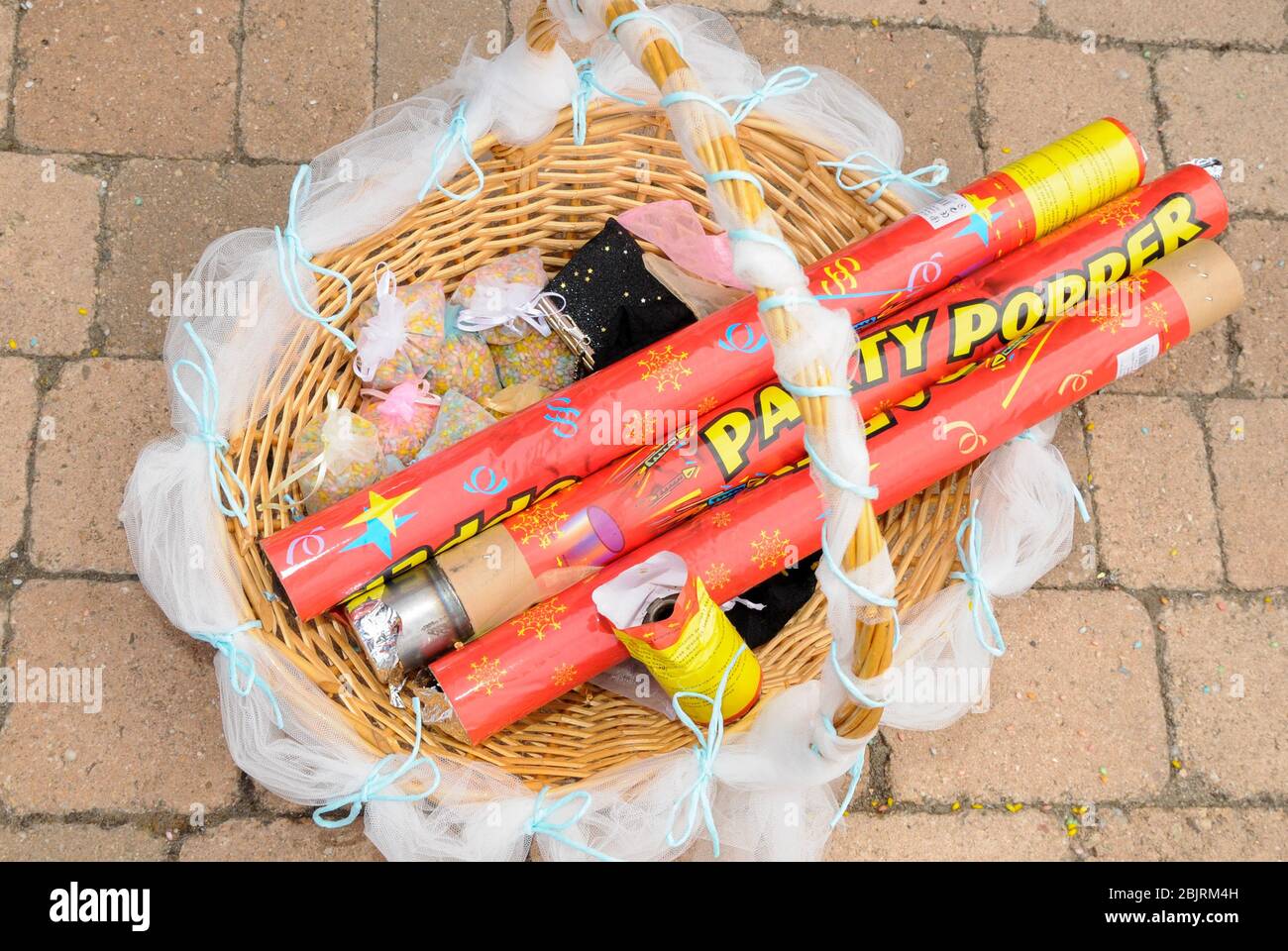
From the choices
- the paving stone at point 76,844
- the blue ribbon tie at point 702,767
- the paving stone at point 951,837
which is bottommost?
the paving stone at point 76,844

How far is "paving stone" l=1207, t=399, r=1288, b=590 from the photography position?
1695mm

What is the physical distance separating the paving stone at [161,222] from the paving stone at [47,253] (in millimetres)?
31

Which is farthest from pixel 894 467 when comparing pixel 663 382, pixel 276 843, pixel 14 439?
pixel 14 439

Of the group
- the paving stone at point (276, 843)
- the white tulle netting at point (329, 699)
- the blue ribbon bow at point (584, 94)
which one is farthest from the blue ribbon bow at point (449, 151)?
the paving stone at point (276, 843)

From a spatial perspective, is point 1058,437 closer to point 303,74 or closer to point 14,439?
point 303,74

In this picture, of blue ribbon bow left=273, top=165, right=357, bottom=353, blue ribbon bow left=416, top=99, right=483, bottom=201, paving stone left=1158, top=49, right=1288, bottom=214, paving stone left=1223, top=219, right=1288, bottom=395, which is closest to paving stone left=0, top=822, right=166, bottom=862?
blue ribbon bow left=273, top=165, right=357, bottom=353

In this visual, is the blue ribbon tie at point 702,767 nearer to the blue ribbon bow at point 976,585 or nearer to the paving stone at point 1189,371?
the blue ribbon bow at point 976,585

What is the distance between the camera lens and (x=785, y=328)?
Answer: 108 cm

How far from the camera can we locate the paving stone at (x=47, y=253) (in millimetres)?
1651

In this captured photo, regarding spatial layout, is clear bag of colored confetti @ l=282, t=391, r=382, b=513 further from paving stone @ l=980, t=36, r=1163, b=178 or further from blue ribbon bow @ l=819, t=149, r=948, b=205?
paving stone @ l=980, t=36, r=1163, b=178

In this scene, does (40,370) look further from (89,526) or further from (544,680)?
(544,680)

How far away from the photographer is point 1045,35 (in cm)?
192

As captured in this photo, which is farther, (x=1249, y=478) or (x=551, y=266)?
(x=1249, y=478)

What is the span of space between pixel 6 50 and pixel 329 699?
1.15 meters
